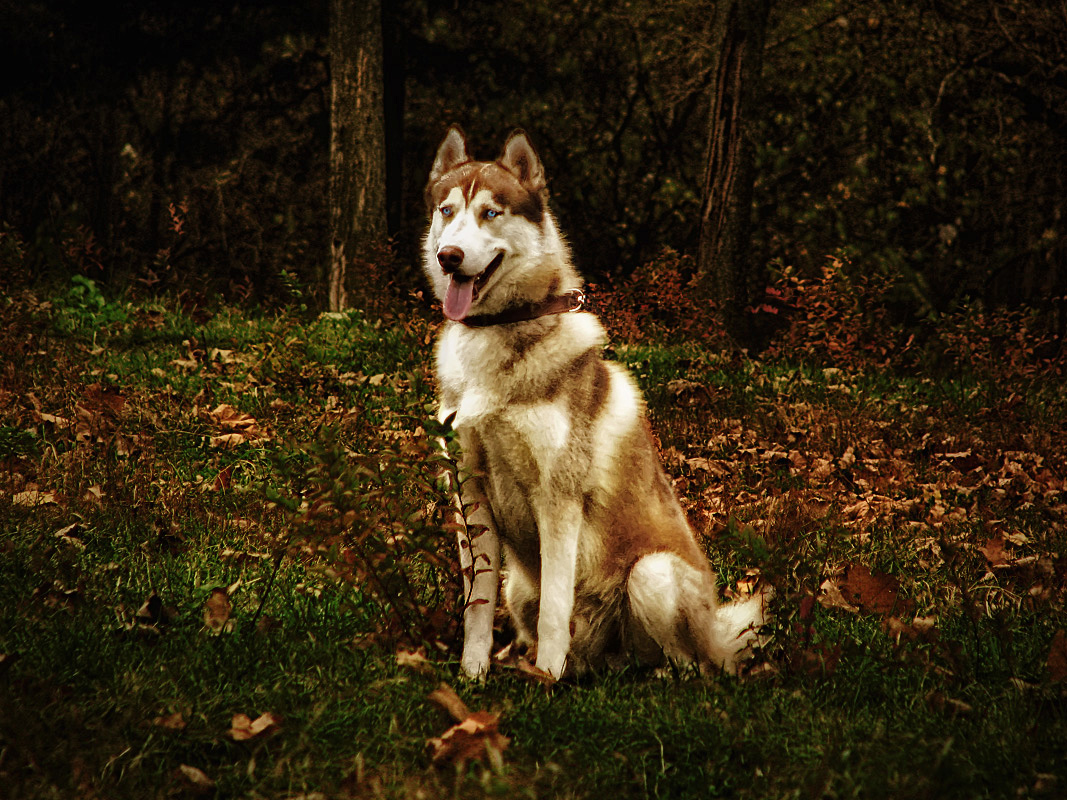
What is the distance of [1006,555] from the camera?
471 centimetres

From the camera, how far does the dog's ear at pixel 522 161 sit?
3.52 m

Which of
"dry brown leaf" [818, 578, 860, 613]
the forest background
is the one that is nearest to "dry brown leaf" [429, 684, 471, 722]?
the forest background

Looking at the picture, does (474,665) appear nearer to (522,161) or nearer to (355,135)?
(522,161)

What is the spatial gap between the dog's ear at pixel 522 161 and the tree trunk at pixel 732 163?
584 centimetres

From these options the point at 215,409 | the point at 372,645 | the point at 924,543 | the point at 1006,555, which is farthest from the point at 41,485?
the point at 1006,555

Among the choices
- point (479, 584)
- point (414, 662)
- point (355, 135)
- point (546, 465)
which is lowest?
point (414, 662)

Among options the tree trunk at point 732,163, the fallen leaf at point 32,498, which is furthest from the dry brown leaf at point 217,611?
the tree trunk at point 732,163

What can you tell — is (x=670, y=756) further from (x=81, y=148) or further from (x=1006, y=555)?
(x=81, y=148)

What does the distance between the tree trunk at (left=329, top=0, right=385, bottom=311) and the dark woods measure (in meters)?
1.99

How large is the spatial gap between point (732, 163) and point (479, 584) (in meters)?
6.93

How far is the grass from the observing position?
256 cm

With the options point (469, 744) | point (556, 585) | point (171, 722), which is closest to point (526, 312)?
point (556, 585)

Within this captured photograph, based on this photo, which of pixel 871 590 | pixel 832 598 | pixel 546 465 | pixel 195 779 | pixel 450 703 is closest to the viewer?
pixel 195 779

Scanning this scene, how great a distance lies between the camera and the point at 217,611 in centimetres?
333
